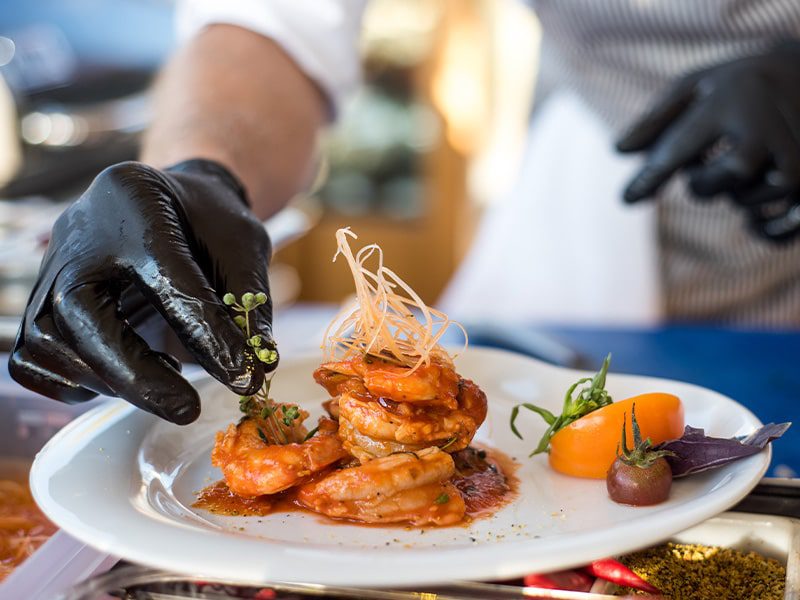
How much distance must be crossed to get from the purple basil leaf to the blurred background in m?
4.70

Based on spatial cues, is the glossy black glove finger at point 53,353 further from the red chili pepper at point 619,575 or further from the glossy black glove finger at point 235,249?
the red chili pepper at point 619,575

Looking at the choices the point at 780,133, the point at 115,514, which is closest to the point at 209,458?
the point at 115,514

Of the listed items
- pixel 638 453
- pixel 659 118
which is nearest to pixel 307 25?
pixel 659 118

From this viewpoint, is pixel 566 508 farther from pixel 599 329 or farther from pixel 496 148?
pixel 496 148

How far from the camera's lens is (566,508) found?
125 centimetres

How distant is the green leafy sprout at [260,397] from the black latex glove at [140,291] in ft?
0.05

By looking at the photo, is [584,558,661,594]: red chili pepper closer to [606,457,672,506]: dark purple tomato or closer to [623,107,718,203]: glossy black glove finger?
[606,457,672,506]: dark purple tomato

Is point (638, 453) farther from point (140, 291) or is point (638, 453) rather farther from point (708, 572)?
point (140, 291)

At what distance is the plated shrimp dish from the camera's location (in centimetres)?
119

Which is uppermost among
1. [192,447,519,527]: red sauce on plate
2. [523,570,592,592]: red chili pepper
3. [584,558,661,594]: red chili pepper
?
[584,558,661,594]: red chili pepper

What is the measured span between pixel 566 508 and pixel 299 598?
43cm

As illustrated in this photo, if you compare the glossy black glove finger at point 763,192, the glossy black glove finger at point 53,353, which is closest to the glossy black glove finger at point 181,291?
the glossy black glove finger at point 53,353

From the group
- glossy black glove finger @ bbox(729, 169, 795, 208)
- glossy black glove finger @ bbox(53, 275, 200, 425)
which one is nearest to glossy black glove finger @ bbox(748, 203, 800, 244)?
glossy black glove finger @ bbox(729, 169, 795, 208)

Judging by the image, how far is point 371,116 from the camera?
695 cm
